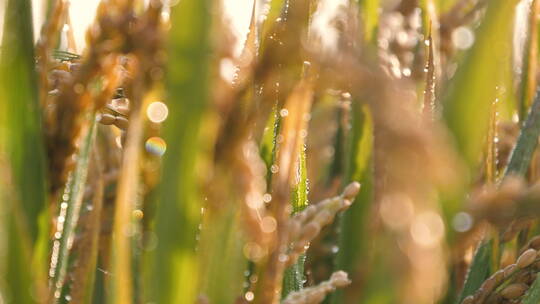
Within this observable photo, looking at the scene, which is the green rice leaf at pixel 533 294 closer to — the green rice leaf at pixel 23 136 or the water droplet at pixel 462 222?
the water droplet at pixel 462 222

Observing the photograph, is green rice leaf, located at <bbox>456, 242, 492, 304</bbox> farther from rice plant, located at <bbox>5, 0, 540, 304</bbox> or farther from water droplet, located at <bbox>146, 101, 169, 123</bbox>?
water droplet, located at <bbox>146, 101, 169, 123</bbox>

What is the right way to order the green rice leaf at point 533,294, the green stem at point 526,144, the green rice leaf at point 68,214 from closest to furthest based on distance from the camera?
the green rice leaf at point 68,214
the green rice leaf at point 533,294
the green stem at point 526,144

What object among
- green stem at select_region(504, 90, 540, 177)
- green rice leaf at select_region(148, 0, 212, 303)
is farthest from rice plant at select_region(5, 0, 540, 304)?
green stem at select_region(504, 90, 540, 177)

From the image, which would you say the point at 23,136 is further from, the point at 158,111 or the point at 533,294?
the point at 533,294

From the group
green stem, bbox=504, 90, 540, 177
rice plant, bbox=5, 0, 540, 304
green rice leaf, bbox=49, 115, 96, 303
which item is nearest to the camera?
rice plant, bbox=5, 0, 540, 304

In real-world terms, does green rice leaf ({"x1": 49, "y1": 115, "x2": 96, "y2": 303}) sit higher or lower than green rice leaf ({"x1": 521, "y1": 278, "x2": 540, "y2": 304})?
higher

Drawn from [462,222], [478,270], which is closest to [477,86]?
[462,222]

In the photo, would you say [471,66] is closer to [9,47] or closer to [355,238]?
[355,238]

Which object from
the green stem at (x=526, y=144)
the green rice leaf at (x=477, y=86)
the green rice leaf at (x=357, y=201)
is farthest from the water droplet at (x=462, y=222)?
the green stem at (x=526, y=144)

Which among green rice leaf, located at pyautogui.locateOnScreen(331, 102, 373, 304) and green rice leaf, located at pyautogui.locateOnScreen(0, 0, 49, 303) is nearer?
green rice leaf, located at pyautogui.locateOnScreen(0, 0, 49, 303)
